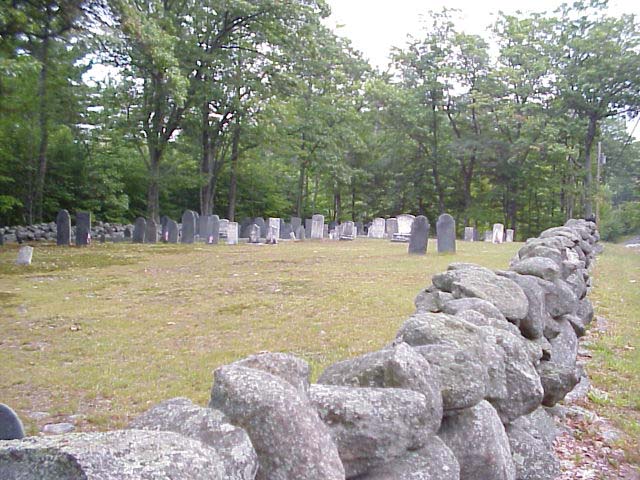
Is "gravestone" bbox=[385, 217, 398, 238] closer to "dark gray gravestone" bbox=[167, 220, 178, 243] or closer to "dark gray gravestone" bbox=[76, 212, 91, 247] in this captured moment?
"dark gray gravestone" bbox=[167, 220, 178, 243]

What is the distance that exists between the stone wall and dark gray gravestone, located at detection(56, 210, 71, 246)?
18.1 metres

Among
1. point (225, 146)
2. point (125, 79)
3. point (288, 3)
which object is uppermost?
point (288, 3)

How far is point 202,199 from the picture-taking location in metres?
30.0

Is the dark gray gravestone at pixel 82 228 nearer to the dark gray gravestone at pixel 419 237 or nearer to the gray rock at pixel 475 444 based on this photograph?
the dark gray gravestone at pixel 419 237

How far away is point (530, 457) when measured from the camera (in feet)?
10.6

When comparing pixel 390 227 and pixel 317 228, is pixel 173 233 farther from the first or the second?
pixel 390 227

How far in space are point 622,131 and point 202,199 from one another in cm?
3212

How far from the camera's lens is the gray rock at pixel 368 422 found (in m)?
2.05

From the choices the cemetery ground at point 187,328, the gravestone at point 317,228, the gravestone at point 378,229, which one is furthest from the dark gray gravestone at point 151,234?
the gravestone at point 378,229

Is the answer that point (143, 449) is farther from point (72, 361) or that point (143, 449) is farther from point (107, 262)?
point (107, 262)

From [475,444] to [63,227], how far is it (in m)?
19.3

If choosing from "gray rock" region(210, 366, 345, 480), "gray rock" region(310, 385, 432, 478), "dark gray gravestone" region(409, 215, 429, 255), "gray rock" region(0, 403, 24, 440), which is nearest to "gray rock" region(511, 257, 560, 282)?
"gray rock" region(310, 385, 432, 478)

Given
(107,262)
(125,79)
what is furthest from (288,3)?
(107,262)

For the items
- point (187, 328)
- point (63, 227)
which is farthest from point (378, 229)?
point (187, 328)
